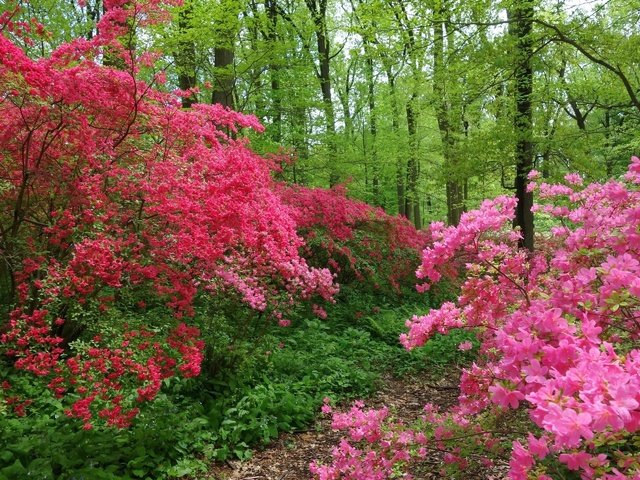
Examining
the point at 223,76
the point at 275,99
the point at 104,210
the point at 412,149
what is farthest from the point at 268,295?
the point at 412,149

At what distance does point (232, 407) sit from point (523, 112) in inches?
267

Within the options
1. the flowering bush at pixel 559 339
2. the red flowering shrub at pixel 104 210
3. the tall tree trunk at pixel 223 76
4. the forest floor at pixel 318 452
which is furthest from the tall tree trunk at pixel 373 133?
the flowering bush at pixel 559 339

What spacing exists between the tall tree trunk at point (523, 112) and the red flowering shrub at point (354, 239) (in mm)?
2054

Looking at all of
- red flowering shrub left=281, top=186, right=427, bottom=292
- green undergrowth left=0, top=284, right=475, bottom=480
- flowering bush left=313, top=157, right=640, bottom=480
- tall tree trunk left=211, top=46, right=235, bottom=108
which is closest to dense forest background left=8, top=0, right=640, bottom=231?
tall tree trunk left=211, top=46, right=235, bottom=108

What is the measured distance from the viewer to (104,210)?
147 inches

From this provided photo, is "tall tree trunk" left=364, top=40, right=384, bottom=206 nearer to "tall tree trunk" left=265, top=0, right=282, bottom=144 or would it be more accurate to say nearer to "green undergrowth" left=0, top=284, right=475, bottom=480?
"tall tree trunk" left=265, top=0, right=282, bottom=144

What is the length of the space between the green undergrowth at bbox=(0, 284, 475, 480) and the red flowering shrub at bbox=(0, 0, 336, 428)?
0.28 metres

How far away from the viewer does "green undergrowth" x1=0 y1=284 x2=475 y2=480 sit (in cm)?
332

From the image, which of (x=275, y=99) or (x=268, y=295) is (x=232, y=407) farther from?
(x=275, y=99)

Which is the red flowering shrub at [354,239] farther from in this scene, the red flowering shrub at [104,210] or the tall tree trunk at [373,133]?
the tall tree trunk at [373,133]

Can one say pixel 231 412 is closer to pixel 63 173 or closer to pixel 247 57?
pixel 63 173

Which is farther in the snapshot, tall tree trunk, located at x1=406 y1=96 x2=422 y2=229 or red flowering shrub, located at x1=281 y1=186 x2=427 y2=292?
tall tree trunk, located at x1=406 y1=96 x2=422 y2=229

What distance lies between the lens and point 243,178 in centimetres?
421

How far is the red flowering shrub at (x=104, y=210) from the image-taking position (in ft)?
11.2
